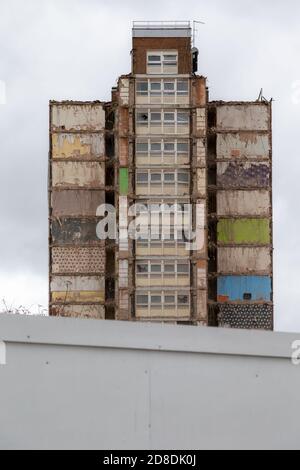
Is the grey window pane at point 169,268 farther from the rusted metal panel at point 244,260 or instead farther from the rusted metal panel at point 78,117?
the rusted metal panel at point 78,117

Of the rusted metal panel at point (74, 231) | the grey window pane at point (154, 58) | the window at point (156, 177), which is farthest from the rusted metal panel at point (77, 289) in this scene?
the grey window pane at point (154, 58)

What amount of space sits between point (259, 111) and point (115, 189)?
8008 mm

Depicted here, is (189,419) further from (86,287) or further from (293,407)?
(86,287)

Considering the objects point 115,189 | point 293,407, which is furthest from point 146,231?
point 293,407

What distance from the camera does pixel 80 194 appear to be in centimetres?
4888

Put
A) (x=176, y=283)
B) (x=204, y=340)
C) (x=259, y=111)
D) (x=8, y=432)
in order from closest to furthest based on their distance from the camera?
1. (x=8, y=432)
2. (x=204, y=340)
3. (x=176, y=283)
4. (x=259, y=111)

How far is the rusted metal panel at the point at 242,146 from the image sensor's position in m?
49.6

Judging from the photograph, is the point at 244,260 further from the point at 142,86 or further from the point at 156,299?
the point at 142,86

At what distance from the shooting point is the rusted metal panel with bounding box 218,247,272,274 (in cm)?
4912

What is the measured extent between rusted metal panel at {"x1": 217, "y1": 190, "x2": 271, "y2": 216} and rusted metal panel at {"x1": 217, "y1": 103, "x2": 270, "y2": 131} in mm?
3096

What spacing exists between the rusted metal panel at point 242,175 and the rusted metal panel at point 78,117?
5.96 m

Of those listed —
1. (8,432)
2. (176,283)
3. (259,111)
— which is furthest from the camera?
(259,111)
